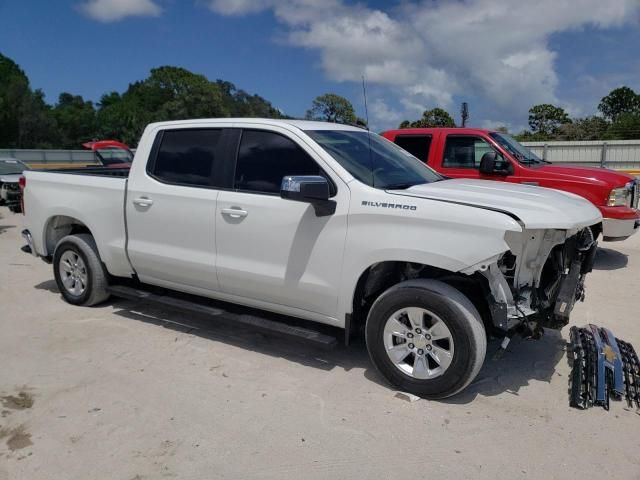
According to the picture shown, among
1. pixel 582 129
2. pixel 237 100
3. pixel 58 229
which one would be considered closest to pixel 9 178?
pixel 58 229

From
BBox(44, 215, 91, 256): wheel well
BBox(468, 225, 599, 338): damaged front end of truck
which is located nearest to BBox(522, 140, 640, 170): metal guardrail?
BBox(468, 225, 599, 338): damaged front end of truck

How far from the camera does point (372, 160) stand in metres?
4.38

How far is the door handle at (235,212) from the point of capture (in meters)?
4.31

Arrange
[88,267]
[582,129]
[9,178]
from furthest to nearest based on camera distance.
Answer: [582,129]
[9,178]
[88,267]

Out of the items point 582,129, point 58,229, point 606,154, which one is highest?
point 582,129

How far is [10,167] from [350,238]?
47.9ft

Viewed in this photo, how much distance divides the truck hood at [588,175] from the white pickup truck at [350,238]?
Answer: 3.78 meters

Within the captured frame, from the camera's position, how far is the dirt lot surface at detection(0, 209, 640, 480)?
10.1ft

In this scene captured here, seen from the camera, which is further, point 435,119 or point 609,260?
point 435,119

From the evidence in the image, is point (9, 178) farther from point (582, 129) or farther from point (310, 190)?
point (582, 129)

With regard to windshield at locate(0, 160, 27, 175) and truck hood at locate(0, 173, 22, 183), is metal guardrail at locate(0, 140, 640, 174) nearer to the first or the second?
truck hood at locate(0, 173, 22, 183)

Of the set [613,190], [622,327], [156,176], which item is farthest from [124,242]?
[613,190]

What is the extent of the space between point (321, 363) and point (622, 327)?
294cm

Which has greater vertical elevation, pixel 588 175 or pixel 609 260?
pixel 588 175
